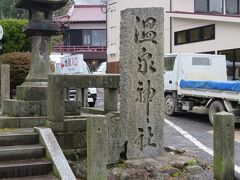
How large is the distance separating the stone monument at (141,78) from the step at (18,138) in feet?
5.15

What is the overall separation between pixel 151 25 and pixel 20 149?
9.26ft

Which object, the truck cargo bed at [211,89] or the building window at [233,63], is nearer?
the truck cargo bed at [211,89]

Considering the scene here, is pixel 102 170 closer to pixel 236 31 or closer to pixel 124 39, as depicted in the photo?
pixel 124 39

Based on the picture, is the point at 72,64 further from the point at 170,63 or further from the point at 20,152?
the point at 20,152

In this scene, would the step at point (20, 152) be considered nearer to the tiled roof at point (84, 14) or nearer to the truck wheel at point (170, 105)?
the truck wheel at point (170, 105)

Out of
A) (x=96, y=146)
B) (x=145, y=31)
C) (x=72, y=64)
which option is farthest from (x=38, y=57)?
(x=72, y=64)

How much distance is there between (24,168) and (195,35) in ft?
57.3

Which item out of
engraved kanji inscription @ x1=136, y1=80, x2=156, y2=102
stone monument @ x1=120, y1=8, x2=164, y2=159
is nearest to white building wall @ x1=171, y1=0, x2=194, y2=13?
stone monument @ x1=120, y1=8, x2=164, y2=159

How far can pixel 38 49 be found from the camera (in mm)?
9328

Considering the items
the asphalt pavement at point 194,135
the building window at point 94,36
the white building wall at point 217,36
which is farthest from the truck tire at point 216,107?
the building window at point 94,36

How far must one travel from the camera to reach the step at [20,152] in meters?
6.51

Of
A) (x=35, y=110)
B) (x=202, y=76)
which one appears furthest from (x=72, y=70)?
(x=35, y=110)

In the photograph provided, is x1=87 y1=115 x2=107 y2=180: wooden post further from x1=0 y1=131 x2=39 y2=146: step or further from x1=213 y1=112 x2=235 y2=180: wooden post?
x1=0 y1=131 x2=39 y2=146: step

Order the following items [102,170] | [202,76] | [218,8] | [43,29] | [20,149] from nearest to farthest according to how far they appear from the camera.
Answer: [102,170] < [20,149] < [43,29] < [202,76] < [218,8]
